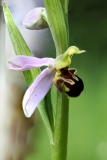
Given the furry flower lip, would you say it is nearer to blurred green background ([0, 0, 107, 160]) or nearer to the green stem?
the green stem

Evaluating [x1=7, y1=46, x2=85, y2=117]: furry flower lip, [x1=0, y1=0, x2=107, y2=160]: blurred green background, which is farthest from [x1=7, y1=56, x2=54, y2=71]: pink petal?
[x1=0, y1=0, x2=107, y2=160]: blurred green background

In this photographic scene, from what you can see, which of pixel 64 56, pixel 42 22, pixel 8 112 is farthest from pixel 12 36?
pixel 8 112

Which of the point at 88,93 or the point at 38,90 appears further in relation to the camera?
the point at 88,93

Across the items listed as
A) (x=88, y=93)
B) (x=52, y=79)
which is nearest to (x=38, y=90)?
(x=52, y=79)

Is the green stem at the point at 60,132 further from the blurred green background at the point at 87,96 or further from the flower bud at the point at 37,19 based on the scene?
the blurred green background at the point at 87,96

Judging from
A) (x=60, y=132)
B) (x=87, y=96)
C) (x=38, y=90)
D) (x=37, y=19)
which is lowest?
(x=87, y=96)

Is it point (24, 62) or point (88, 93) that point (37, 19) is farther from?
point (88, 93)

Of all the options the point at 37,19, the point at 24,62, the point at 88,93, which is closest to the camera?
the point at 24,62

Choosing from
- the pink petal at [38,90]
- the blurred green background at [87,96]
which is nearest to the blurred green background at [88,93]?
the blurred green background at [87,96]
